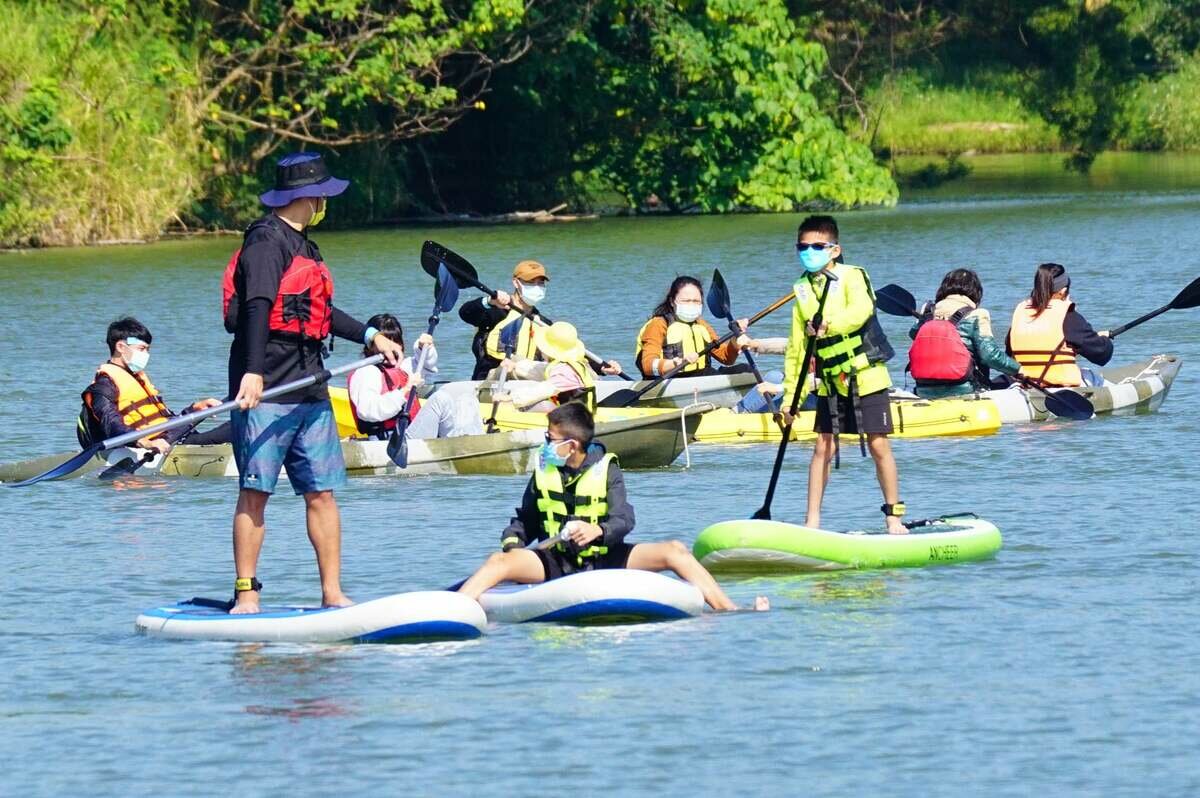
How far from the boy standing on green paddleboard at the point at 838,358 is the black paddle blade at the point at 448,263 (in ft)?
19.7

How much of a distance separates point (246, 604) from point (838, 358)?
280 cm

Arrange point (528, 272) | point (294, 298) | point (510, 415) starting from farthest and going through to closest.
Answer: point (528, 272) → point (510, 415) → point (294, 298)

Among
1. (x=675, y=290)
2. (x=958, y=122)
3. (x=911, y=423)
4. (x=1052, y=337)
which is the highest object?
(x=958, y=122)

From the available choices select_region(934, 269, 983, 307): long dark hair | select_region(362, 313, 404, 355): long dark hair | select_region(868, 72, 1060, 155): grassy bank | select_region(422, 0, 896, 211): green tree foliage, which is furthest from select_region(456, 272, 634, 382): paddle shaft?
select_region(868, 72, 1060, 155): grassy bank

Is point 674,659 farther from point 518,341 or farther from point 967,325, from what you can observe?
point 967,325

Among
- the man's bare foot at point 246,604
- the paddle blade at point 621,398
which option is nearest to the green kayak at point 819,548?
the man's bare foot at point 246,604

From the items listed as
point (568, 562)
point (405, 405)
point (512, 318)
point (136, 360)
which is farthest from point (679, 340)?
point (568, 562)

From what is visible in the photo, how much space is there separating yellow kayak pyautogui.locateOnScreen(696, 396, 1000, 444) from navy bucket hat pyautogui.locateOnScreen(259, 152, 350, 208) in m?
6.13

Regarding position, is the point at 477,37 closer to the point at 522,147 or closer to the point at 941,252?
the point at 522,147

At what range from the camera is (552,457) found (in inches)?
343

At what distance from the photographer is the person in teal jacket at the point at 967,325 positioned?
1439 cm

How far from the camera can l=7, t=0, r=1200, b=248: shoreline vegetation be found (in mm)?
31750

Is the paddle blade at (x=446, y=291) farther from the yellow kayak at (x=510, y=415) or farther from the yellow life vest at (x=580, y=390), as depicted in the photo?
the yellow life vest at (x=580, y=390)

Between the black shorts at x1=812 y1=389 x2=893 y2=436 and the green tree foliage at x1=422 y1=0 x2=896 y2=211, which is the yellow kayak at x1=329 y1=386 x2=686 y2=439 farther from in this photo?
the green tree foliage at x1=422 y1=0 x2=896 y2=211
